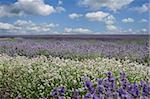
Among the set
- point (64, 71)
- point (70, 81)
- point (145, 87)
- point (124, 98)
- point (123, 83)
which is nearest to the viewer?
point (124, 98)

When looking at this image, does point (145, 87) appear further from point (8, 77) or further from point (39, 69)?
point (8, 77)

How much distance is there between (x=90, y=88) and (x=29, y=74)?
2.20 meters

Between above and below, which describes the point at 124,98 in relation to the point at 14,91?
above

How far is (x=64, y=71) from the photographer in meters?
5.93

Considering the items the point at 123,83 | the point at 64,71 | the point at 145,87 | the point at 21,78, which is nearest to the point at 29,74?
the point at 21,78

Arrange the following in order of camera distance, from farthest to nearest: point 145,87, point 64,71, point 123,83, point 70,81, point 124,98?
point 64,71
point 70,81
point 123,83
point 145,87
point 124,98

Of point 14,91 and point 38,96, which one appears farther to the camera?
point 14,91

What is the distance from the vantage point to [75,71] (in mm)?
6020

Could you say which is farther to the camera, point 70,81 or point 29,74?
point 29,74

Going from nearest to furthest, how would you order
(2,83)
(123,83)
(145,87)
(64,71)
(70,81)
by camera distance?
(145,87) < (123,83) < (70,81) < (64,71) < (2,83)

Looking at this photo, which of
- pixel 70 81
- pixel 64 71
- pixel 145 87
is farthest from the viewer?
pixel 64 71

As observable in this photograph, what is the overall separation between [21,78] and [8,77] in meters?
0.40

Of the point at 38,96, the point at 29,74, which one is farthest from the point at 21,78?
the point at 38,96

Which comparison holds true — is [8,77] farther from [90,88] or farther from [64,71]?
[90,88]
